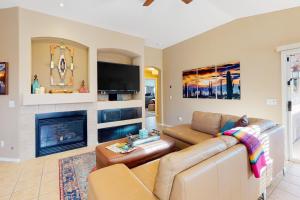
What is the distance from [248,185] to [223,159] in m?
0.64

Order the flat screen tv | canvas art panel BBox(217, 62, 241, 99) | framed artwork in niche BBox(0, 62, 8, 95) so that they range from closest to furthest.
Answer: framed artwork in niche BBox(0, 62, 8, 95) < canvas art panel BBox(217, 62, 241, 99) < the flat screen tv

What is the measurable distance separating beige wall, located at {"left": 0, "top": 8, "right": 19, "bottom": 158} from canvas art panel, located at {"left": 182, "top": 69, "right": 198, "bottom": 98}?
4.52 m

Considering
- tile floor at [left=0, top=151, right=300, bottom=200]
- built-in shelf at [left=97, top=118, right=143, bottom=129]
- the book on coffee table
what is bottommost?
tile floor at [left=0, top=151, right=300, bottom=200]

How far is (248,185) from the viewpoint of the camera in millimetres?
1737

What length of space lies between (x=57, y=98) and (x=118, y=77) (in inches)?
71.7

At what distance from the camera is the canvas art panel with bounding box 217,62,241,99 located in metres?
4.30

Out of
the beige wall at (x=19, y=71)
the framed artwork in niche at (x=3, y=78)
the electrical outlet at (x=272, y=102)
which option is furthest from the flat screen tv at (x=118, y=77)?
the electrical outlet at (x=272, y=102)

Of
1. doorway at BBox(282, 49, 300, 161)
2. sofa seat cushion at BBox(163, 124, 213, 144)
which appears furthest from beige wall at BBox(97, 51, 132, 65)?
doorway at BBox(282, 49, 300, 161)

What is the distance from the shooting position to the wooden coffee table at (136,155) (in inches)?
90.5

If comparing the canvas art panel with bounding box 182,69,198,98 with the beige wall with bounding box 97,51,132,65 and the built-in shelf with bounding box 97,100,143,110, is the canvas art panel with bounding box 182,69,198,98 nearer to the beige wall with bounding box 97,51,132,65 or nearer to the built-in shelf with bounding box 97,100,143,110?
the built-in shelf with bounding box 97,100,143,110

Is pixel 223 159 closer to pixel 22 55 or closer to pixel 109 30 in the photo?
pixel 22 55

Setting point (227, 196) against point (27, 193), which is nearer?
point (227, 196)

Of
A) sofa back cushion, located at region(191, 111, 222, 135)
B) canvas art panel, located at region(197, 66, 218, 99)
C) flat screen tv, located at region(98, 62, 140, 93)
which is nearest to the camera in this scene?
sofa back cushion, located at region(191, 111, 222, 135)

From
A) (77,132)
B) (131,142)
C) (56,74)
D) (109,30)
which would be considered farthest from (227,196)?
(109,30)
